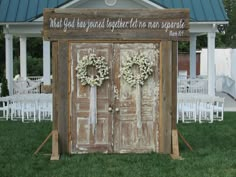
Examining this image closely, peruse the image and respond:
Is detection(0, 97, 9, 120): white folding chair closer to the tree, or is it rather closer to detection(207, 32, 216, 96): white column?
detection(207, 32, 216, 96): white column

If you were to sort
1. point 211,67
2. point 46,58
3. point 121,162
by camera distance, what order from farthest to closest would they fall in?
point 211,67, point 46,58, point 121,162

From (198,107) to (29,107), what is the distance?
516 centimetres

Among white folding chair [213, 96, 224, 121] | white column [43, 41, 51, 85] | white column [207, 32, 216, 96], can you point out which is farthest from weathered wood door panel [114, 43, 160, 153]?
white column [207, 32, 216, 96]

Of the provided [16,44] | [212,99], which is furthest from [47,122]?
[16,44]

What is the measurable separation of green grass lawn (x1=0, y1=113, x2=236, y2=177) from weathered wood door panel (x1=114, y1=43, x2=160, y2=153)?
31 cm

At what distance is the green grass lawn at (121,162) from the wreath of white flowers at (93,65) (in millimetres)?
1418

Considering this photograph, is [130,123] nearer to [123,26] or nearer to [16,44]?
[123,26]

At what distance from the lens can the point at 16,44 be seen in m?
45.0

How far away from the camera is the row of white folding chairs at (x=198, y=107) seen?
16656 millimetres

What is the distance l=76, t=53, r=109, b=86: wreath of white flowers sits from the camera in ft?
35.5

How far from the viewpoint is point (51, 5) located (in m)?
22.7

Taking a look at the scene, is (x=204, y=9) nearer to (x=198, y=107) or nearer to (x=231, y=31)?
(x=198, y=107)

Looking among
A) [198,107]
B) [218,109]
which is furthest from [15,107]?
[218,109]

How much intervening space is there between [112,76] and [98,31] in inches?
36.5
